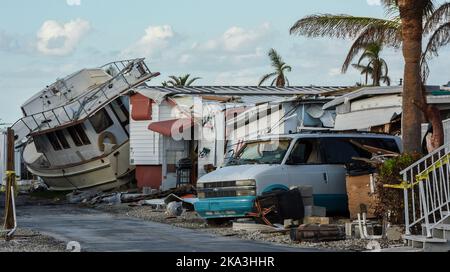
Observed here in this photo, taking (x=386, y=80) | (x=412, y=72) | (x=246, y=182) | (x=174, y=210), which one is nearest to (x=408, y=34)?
(x=412, y=72)

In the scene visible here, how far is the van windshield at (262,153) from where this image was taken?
1950cm

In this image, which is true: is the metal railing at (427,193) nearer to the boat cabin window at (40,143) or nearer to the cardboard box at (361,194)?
the cardboard box at (361,194)

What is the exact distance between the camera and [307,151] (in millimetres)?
19859

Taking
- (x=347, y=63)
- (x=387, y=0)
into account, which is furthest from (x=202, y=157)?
(x=387, y=0)

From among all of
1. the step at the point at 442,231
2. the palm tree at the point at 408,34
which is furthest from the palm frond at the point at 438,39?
the step at the point at 442,231

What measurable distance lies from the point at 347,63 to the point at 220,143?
7.98 metres

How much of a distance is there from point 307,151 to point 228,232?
116 inches

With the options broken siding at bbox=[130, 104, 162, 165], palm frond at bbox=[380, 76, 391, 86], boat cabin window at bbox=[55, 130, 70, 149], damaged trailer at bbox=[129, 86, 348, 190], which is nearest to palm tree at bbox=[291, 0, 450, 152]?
damaged trailer at bbox=[129, 86, 348, 190]

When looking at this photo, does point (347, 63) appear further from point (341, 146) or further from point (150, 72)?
point (150, 72)

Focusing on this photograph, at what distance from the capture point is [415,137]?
18016 mm

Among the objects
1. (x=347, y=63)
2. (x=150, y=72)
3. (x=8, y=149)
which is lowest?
(x=8, y=149)

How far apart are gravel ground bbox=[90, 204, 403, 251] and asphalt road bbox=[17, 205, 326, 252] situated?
47 cm

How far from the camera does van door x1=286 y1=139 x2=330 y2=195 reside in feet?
63.1

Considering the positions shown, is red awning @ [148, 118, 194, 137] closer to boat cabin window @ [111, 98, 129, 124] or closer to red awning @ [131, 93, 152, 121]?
red awning @ [131, 93, 152, 121]
